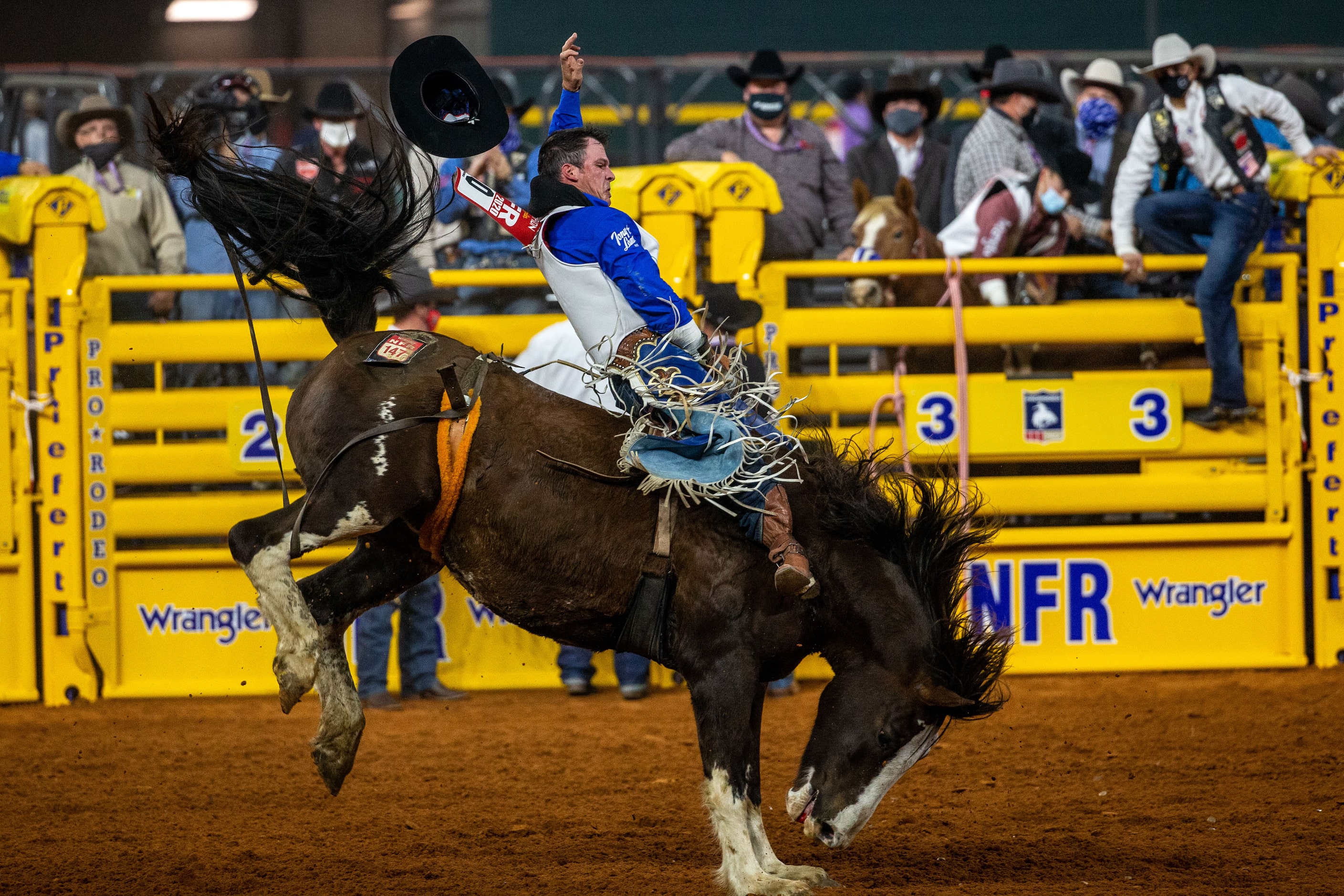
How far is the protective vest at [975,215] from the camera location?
24.3 feet

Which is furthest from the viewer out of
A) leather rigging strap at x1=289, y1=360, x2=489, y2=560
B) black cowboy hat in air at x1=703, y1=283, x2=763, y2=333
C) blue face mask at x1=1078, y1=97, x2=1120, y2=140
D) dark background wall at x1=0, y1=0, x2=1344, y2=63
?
dark background wall at x1=0, y1=0, x2=1344, y2=63

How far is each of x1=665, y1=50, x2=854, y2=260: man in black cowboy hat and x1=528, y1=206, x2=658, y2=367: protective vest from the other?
13.2ft

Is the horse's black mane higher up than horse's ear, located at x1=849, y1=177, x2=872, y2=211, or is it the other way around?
horse's ear, located at x1=849, y1=177, x2=872, y2=211

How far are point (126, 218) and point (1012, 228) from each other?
496cm

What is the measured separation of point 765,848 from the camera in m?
4.04

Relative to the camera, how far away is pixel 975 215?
750 centimetres

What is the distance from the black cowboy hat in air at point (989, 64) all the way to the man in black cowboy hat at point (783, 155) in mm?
1306

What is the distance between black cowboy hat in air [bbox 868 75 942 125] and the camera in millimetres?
8875

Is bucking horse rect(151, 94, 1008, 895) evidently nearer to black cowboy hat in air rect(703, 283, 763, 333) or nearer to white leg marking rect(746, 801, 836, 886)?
white leg marking rect(746, 801, 836, 886)

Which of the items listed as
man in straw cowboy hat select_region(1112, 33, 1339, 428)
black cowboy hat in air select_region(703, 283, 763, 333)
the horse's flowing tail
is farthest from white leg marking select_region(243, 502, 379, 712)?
man in straw cowboy hat select_region(1112, 33, 1339, 428)

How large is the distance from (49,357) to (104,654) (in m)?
1.56

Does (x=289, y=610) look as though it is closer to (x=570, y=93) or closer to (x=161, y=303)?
(x=570, y=93)

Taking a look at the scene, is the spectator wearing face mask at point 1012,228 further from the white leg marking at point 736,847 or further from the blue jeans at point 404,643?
the white leg marking at point 736,847

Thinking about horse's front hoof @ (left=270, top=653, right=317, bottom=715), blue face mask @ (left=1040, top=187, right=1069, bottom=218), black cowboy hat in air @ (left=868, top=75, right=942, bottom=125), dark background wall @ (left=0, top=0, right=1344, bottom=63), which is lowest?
horse's front hoof @ (left=270, top=653, right=317, bottom=715)
